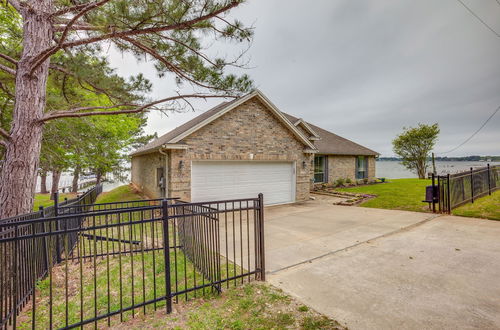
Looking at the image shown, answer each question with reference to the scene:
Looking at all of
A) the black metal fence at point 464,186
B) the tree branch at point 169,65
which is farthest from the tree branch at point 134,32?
the black metal fence at point 464,186

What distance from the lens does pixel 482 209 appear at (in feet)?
28.0

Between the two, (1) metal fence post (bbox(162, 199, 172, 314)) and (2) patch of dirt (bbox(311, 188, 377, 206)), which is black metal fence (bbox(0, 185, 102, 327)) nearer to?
(1) metal fence post (bbox(162, 199, 172, 314))

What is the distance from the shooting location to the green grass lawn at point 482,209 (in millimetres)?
7801

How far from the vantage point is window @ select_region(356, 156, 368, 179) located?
20062 mm

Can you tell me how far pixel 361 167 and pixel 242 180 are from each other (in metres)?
14.5

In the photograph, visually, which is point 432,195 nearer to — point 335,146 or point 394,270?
point 394,270

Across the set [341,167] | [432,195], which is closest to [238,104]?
[432,195]

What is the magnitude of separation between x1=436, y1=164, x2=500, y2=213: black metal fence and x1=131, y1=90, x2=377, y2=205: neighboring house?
5910 mm

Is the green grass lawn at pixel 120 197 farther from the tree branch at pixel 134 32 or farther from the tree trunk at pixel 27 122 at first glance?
the tree branch at pixel 134 32

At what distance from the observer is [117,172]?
2616cm

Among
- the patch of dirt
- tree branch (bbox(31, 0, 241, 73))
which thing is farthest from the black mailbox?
tree branch (bbox(31, 0, 241, 73))

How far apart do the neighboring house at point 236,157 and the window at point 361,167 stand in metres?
9.49

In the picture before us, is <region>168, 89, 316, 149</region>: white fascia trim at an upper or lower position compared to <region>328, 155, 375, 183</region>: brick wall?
upper

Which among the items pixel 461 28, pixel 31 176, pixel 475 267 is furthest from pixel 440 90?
pixel 31 176
